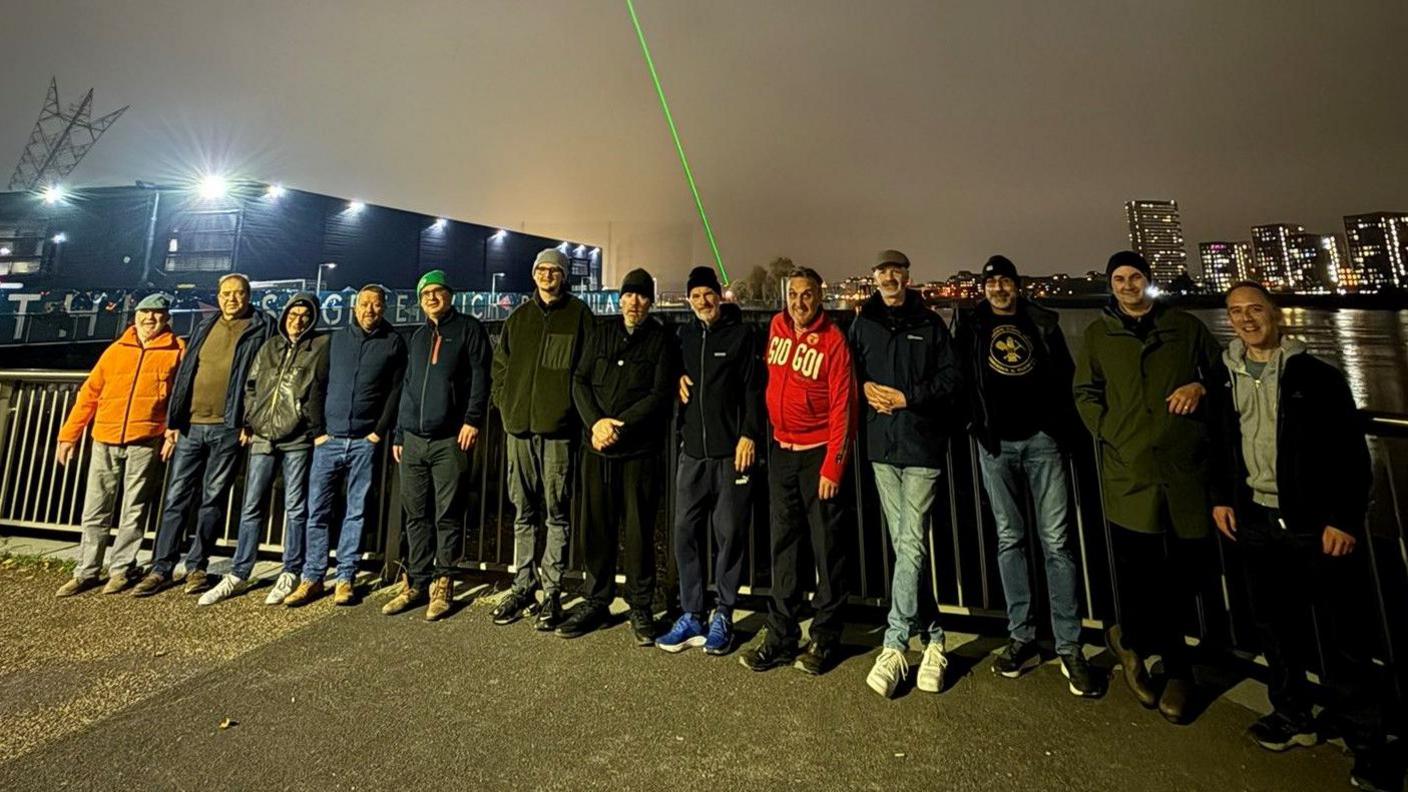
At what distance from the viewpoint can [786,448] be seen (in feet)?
11.4

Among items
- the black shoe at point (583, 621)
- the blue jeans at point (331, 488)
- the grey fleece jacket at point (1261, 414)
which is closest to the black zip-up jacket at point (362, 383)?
the blue jeans at point (331, 488)

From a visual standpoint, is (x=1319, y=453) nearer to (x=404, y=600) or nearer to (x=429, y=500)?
(x=429, y=500)

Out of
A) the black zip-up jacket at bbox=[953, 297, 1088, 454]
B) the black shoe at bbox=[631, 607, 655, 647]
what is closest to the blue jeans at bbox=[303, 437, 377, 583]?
the black shoe at bbox=[631, 607, 655, 647]

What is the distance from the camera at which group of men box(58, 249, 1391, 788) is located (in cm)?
268

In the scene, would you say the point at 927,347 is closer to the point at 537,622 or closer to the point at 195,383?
the point at 537,622

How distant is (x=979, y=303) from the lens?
140 inches

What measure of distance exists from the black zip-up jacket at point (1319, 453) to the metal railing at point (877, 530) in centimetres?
13

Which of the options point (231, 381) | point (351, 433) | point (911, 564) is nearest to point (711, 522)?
point (911, 564)

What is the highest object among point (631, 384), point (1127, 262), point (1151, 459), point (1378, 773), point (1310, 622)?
point (1127, 262)

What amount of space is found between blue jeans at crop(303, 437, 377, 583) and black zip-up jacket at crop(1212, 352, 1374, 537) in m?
5.65

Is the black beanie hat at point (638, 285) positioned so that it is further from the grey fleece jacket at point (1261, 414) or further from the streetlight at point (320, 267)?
the streetlight at point (320, 267)

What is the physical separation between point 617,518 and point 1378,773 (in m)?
3.86

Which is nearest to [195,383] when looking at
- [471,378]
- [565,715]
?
[471,378]

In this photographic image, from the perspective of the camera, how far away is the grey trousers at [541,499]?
386 centimetres
